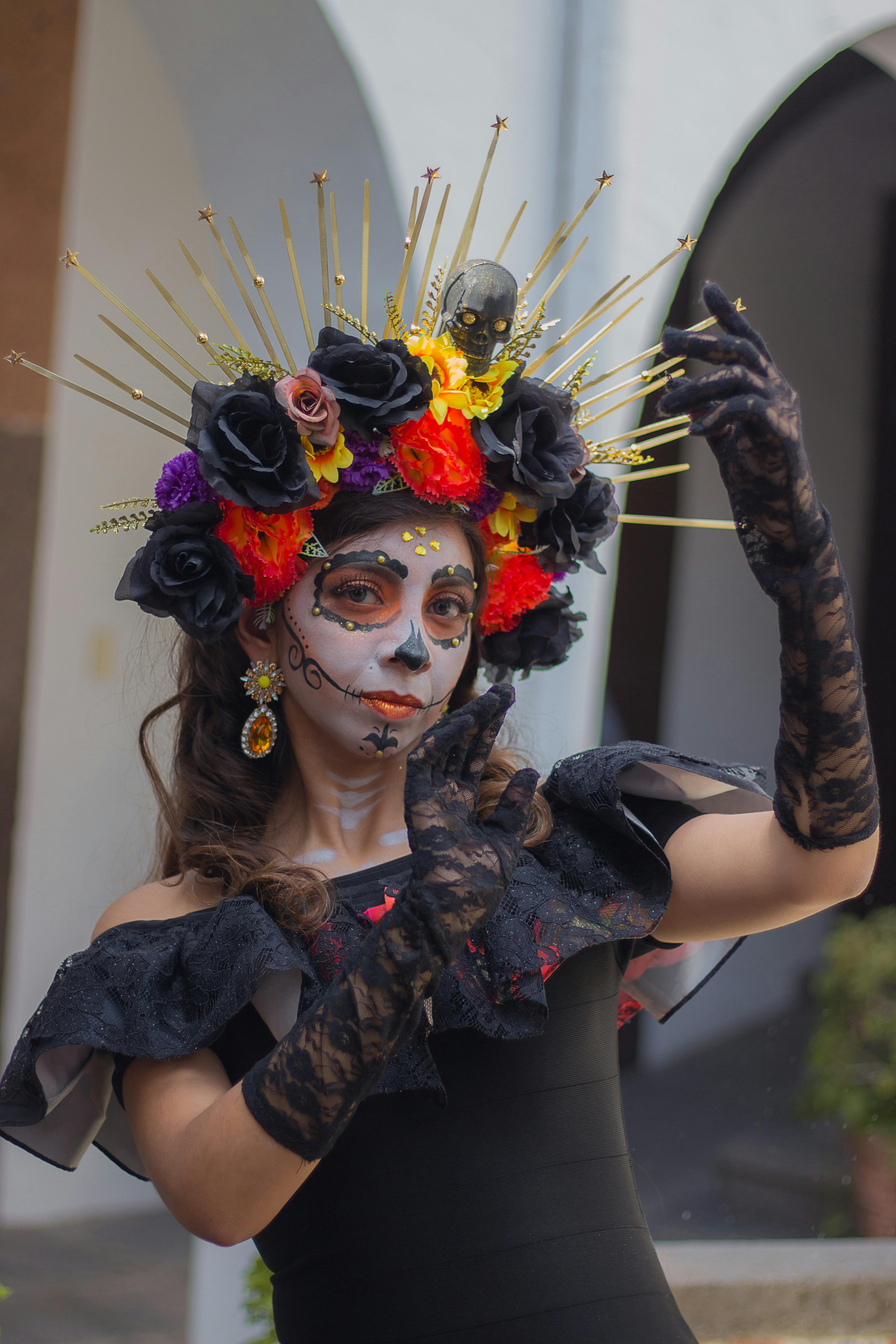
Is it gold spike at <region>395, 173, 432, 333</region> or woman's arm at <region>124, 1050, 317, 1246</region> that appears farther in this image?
gold spike at <region>395, 173, 432, 333</region>

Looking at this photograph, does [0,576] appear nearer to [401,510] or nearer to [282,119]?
[282,119]

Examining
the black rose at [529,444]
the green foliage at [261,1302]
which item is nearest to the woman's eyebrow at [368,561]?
the black rose at [529,444]

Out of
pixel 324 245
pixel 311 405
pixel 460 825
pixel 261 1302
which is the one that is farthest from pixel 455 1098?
pixel 261 1302

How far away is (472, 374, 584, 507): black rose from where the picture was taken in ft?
5.52

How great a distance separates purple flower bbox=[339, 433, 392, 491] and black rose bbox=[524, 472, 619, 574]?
29 centimetres

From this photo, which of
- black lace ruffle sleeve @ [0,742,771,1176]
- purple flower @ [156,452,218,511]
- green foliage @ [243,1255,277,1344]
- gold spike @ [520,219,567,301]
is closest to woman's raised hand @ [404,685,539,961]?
black lace ruffle sleeve @ [0,742,771,1176]

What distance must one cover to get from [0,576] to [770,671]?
378 cm

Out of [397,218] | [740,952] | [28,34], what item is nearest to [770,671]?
[740,952]

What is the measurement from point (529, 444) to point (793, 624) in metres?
0.57

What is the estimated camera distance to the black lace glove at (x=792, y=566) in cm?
→ 118

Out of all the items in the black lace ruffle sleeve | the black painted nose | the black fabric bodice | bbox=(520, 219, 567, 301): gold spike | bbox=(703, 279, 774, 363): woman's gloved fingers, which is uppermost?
bbox=(520, 219, 567, 301): gold spike

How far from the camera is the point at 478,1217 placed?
145cm

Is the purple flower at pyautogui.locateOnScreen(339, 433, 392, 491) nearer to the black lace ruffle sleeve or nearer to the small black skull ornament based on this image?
the small black skull ornament

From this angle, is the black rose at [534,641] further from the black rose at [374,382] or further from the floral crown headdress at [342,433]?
the black rose at [374,382]
